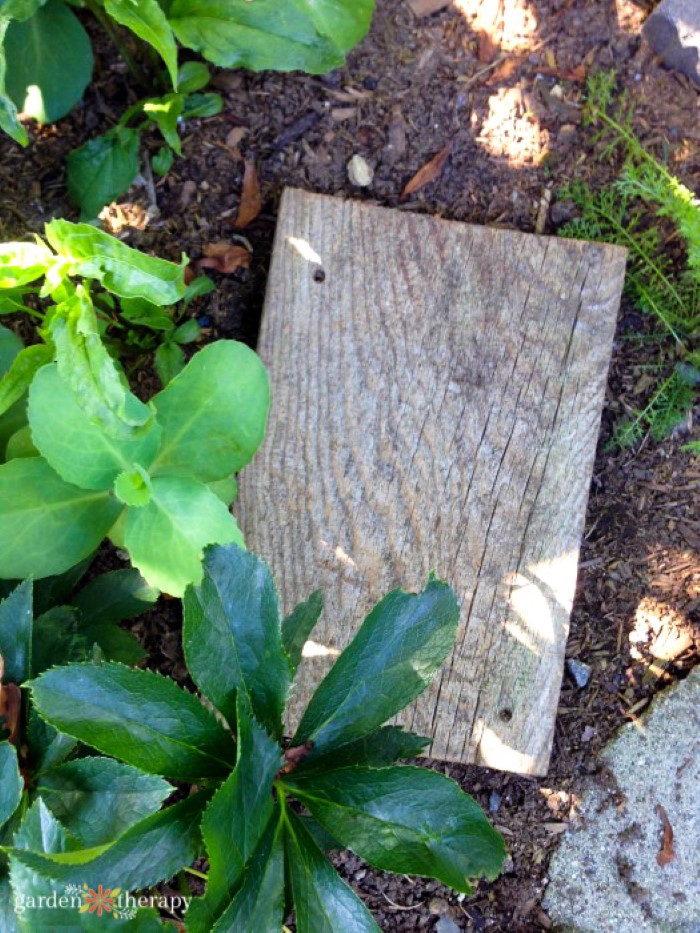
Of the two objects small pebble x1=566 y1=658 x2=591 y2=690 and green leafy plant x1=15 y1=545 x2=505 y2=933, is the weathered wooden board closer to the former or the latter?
small pebble x1=566 y1=658 x2=591 y2=690

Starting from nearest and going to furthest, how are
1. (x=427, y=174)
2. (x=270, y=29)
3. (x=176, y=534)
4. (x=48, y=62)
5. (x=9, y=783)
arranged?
1. (x=9, y=783)
2. (x=176, y=534)
3. (x=270, y=29)
4. (x=48, y=62)
5. (x=427, y=174)

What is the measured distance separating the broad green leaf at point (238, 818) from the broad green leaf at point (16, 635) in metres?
0.49

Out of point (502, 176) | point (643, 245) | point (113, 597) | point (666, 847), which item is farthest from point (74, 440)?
point (666, 847)

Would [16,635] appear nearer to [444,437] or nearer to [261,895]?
[261,895]

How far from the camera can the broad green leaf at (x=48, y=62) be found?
2.28 m

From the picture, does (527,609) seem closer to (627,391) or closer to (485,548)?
(485,548)

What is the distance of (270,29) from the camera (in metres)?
2.14

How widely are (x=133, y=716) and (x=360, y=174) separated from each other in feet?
5.77

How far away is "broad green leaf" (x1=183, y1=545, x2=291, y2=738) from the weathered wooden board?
62cm

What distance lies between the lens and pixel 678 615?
2.52 m

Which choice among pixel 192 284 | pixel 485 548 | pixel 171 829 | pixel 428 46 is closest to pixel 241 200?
pixel 192 284

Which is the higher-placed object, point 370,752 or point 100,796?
point 370,752

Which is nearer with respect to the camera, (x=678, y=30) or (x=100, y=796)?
(x=100, y=796)

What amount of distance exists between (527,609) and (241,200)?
142 cm
